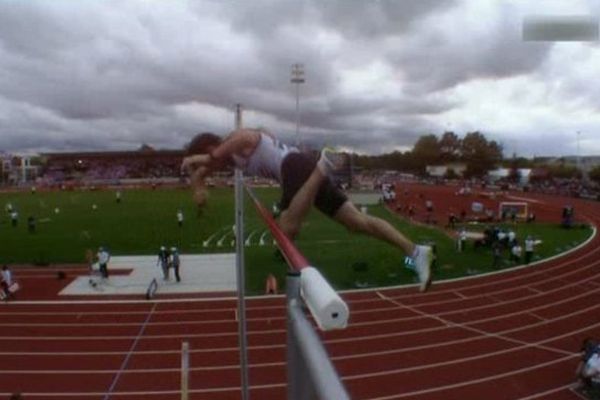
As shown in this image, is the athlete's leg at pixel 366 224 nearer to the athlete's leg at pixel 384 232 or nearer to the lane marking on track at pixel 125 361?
the athlete's leg at pixel 384 232

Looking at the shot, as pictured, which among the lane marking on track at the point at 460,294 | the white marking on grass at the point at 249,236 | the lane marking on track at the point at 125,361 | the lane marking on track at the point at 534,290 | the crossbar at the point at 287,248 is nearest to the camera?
the crossbar at the point at 287,248

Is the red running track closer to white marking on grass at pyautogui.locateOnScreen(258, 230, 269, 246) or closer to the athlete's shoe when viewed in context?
white marking on grass at pyautogui.locateOnScreen(258, 230, 269, 246)

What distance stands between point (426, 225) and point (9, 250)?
14592 millimetres

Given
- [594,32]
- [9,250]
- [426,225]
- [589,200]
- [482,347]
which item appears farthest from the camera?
[589,200]

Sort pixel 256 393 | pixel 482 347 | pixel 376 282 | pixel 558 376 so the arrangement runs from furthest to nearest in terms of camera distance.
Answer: pixel 376 282
pixel 482 347
pixel 558 376
pixel 256 393

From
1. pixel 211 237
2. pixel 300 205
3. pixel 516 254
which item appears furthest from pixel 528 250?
pixel 300 205

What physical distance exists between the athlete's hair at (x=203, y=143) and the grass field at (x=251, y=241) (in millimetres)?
8530

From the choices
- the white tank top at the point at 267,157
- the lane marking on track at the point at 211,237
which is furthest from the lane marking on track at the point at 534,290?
the white tank top at the point at 267,157

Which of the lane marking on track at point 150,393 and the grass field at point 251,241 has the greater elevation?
the grass field at point 251,241

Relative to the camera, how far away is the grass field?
15.7 m

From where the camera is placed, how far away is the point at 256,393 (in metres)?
8.67

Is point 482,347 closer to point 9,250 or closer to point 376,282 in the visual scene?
point 376,282

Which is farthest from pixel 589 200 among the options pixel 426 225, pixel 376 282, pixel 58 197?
pixel 58 197

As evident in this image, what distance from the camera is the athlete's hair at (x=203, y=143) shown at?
8.93ft
